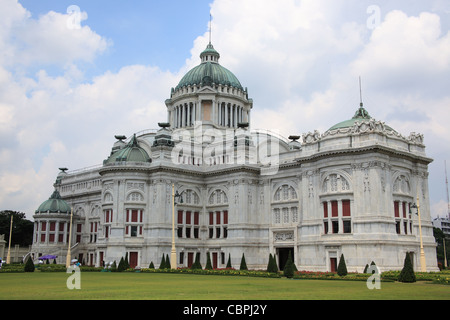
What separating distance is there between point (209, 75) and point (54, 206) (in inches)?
1550

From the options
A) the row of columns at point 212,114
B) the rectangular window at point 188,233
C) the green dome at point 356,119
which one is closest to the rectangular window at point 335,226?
the green dome at point 356,119

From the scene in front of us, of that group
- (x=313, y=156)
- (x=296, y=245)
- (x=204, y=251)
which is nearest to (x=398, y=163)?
(x=313, y=156)

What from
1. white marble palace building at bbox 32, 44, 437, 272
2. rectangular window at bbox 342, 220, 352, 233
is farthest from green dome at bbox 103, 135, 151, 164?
rectangular window at bbox 342, 220, 352, 233

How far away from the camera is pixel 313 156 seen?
2450 inches

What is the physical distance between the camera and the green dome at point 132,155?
73562 millimetres

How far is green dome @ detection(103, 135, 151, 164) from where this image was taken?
7356cm

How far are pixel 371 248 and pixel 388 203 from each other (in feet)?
19.5

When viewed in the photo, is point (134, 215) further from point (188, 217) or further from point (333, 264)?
point (333, 264)

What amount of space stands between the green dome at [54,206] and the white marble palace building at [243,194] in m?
0.27

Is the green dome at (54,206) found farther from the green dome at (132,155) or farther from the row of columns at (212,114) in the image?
the row of columns at (212,114)

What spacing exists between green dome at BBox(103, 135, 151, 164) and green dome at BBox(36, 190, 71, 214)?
24.0m

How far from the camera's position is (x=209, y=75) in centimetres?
8906
